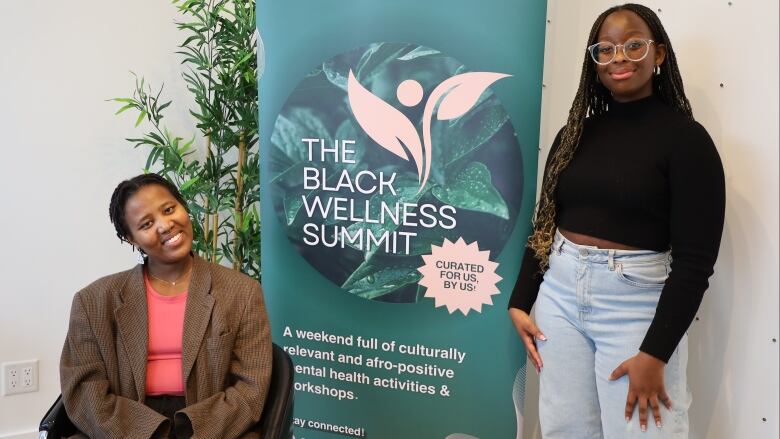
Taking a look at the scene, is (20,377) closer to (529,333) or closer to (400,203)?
(400,203)

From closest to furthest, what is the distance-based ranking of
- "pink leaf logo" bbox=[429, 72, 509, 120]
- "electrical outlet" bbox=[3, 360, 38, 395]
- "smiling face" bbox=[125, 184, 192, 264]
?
"smiling face" bbox=[125, 184, 192, 264] → "pink leaf logo" bbox=[429, 72, 509, 120] → "electrical outlet" bbox=[3, 360, 38, 395]

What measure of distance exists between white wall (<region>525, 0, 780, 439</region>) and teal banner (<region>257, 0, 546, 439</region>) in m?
0.46

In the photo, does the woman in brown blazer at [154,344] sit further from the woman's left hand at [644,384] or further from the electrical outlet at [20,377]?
the electrical outlet at [20,377]

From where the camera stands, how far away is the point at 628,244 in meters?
1.41

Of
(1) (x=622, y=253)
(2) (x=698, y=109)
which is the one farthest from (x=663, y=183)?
(2) (x=698, y=109)

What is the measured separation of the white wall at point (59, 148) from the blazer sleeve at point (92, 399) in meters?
1.23

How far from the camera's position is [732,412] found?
1599 millimetres

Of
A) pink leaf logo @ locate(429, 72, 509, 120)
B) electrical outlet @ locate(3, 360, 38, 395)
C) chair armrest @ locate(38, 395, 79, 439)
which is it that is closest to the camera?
chair armrest @ locate(38, 395, 79, 439)

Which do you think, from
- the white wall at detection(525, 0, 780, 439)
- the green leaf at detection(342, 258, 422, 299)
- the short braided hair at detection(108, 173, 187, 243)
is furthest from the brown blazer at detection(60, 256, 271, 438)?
the white wall at detection(525, 0, 780, 439)

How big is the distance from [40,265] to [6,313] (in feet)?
0.81

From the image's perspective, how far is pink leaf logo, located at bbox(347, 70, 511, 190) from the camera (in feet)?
6.33

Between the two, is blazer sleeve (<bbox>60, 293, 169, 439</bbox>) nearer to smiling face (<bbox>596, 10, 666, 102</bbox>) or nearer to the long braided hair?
the long braided hair

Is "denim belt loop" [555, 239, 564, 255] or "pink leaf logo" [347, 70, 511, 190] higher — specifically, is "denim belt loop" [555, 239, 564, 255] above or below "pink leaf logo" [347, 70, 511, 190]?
below

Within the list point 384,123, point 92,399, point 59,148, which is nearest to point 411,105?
point 384,123
